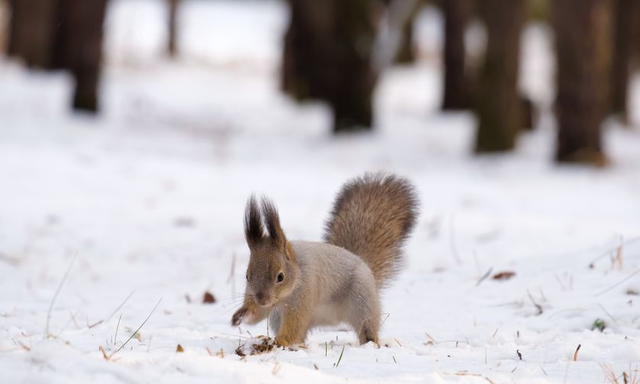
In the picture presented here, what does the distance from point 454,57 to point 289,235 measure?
445 inches

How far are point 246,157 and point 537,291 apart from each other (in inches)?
281

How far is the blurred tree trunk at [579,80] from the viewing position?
1055cm

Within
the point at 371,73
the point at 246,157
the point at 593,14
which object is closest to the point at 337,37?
the point at 371,73

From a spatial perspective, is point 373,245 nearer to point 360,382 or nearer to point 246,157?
point 360,382

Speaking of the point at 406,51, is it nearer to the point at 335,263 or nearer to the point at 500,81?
the point at 500,81

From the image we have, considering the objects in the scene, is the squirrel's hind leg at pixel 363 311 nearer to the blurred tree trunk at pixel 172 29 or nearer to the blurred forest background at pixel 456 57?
the blurred forest background at pixel 456 57

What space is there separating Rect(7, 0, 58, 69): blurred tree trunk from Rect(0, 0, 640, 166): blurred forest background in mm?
24

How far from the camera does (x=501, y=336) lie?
3.70m

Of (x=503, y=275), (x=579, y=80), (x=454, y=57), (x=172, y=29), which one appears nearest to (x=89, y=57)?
(x=579, y=80)

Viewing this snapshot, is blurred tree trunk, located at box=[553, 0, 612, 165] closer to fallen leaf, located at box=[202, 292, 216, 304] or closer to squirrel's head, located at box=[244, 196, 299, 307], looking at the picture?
fallen leaf, located at box=[202, 292, 216, 304]

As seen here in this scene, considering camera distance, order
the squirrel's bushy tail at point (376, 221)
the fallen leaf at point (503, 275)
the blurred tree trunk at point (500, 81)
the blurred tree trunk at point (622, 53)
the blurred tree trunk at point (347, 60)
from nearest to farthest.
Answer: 1. the squirrel's bushy tail at point (376, 221)
2. the fallen leaf at point (503, 275)
3. the blurred tree trunk at point (500, 81)
4. the blurred tree trunk at point (347, 60)
5. the blurred tree trunk at point (622, 53)

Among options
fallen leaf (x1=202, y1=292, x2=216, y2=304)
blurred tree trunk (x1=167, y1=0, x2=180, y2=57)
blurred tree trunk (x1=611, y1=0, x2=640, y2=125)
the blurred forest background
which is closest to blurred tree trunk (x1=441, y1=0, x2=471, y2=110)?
the blurred forest background

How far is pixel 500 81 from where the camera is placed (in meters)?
11.9

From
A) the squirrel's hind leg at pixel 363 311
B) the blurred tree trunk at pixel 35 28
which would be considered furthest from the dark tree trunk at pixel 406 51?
the squirrel's hind leg at pixel 363 311
